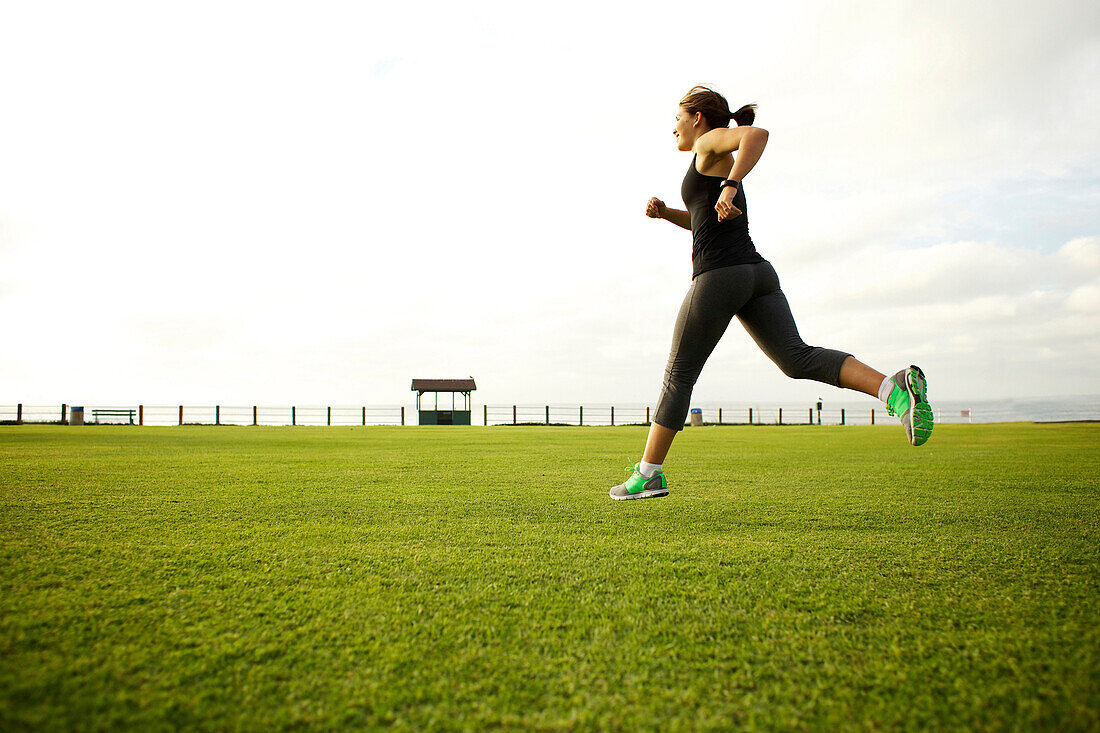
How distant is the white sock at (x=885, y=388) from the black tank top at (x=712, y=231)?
92cm

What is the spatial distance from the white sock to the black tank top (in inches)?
36.2

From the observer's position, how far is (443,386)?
110ft

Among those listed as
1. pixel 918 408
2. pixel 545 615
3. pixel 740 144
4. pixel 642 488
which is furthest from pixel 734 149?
pixel 545 615

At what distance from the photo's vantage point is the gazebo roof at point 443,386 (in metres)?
33.1

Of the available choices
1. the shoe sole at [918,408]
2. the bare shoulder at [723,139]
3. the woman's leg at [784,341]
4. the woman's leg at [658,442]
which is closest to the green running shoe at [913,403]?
the shoe sole at [918,408]

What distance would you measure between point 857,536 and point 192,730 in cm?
268

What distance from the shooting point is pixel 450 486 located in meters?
4.52

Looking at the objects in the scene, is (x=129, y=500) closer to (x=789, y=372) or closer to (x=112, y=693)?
(x=112, y=693)

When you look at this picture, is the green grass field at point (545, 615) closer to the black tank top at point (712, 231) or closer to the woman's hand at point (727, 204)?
the black tank top at point (712, 231)

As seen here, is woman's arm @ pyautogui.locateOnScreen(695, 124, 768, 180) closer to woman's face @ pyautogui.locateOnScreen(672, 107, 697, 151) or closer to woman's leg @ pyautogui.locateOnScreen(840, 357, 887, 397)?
woman's face @ pyautogui.locateOnScreen(672, 107, 697, 151)

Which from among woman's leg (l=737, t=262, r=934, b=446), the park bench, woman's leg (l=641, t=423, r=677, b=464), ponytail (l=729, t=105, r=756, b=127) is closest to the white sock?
woman's leg (l=737, t=262, r=934, b=446)

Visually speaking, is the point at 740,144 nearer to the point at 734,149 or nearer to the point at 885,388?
the point at 734,149

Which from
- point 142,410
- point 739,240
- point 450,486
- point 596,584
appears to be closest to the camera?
point 596,584

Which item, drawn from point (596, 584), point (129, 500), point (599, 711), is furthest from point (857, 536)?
point (129, 500)
